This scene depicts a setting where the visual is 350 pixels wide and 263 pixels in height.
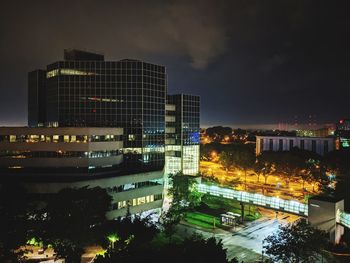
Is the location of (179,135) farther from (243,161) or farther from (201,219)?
(201,219)

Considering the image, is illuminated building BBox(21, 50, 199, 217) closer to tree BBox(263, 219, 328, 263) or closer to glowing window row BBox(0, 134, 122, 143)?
glowing window row BBox(0, 134, 122, 143)

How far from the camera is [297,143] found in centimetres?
15075

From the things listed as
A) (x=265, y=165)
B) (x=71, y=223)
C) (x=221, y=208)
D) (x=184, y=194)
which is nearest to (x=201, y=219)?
(x=184, y=194)

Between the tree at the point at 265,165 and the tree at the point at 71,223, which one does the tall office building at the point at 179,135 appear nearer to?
the tree at the point at 265,165

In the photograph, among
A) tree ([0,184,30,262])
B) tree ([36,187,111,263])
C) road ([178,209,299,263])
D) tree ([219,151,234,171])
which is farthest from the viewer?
tree ([219,151,234,171])

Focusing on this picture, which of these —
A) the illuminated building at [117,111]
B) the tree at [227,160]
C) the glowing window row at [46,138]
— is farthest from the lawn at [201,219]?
the tree at [227,160]

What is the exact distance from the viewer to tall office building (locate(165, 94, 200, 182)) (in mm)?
89688

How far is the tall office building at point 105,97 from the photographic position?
7325cm

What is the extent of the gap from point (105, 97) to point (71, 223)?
127 feet

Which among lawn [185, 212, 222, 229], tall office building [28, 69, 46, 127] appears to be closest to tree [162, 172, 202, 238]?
lawn [185, 212, 222, 229]

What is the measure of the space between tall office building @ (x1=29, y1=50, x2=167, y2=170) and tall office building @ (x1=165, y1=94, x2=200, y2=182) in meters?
15.1

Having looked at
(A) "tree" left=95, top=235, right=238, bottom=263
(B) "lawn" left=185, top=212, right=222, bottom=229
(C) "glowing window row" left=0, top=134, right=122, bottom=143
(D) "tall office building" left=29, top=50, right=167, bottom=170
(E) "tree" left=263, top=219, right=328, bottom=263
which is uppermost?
(D) "tall office building" left=29, top=50, right=167, bottom=170

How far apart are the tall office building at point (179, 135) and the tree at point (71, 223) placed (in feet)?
145

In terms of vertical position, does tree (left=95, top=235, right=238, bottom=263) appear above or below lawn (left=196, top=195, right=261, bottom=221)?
above
